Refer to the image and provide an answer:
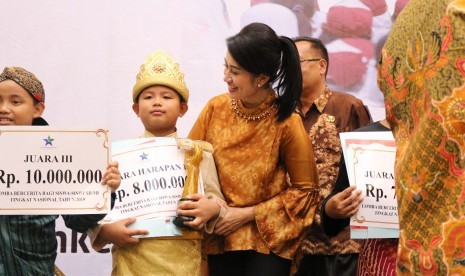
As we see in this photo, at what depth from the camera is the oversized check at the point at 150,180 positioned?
299 centimetres

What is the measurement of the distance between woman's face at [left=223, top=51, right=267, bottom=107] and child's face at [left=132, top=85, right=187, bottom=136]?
23 cm

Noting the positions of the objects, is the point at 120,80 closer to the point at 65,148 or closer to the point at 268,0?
the point at 268,0

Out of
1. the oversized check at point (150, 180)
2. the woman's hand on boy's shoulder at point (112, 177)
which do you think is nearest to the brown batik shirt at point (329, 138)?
the oversized check at point (150, 180)

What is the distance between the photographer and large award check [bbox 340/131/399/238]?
293 centimetres

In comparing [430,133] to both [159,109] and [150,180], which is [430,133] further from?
[159,109]

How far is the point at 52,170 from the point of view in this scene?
9.16 ft

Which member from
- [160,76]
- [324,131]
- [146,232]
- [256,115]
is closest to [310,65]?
[324,131]

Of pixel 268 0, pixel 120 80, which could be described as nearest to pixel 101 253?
pixel 120 80

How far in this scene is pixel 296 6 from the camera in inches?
158

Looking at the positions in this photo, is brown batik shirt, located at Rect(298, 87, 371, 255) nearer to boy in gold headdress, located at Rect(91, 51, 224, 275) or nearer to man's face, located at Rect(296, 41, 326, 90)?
man's face, located at Rect(296, 41, 326, 90)

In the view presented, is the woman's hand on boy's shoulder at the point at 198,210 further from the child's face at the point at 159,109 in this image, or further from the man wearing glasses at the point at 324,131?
the man wearing glasses at the point at 324,131

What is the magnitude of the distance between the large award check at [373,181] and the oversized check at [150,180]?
22.9 inches

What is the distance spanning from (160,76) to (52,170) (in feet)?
2.10

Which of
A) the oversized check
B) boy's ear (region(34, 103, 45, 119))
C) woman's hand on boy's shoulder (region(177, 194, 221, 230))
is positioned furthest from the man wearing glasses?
boy's ear (region(34, 103, 45, 119))
